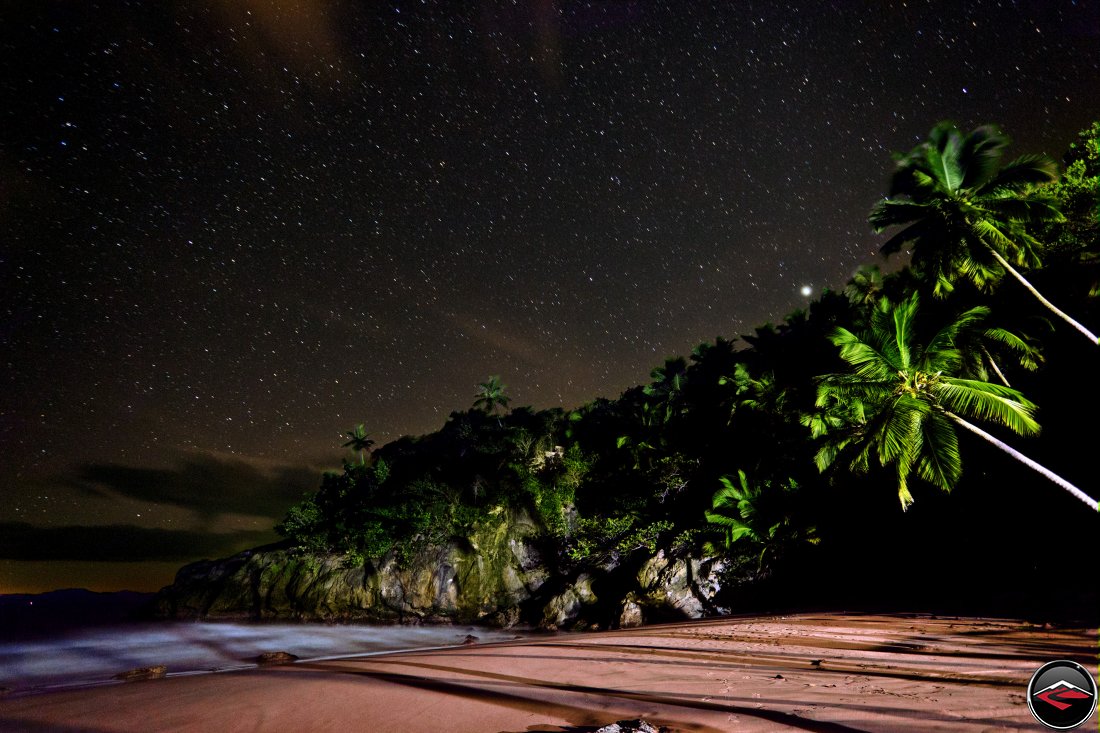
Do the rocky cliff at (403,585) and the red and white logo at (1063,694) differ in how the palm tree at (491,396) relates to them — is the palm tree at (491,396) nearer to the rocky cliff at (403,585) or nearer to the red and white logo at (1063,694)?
the rocky cliff at (403,585)

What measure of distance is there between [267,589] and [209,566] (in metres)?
7.85

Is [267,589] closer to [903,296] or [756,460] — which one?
[756,460]

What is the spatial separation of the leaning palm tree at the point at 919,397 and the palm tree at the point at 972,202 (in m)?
2.70

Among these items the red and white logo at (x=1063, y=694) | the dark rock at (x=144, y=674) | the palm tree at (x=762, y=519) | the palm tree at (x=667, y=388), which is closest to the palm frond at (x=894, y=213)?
the palm tree at (x=762, y=519)

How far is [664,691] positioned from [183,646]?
24673 millimetres

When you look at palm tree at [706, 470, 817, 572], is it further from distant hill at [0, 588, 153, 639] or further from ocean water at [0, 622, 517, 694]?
distant hill at [0, 588, 153, 639]

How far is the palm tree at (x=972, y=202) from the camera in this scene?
12.8 metres

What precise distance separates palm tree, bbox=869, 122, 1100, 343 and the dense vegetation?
56 millimetres

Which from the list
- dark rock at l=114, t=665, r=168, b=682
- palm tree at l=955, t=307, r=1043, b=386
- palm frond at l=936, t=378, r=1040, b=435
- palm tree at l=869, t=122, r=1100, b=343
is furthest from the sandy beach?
palm tree at l=869, t=122, r=1100, b=343

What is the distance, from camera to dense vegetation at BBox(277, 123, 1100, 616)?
12.4m

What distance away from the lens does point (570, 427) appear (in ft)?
114

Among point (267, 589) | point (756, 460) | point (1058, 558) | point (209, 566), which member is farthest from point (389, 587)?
point (1058, 558)

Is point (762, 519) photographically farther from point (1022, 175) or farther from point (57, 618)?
point (57, 618)

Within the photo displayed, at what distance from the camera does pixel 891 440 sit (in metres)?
11.4
